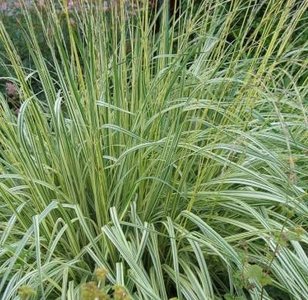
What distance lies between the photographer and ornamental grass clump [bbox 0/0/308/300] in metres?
1.93

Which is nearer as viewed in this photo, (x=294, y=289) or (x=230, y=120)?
(x=294, y=289)

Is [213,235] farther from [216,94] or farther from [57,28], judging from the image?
[57,28]

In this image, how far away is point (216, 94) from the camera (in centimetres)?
251

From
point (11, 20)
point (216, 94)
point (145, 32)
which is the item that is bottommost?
point (11, 20)

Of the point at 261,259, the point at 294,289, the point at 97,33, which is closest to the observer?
the point at 294,289

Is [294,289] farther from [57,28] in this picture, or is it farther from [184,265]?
[57,28]

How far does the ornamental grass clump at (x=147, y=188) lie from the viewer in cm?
193

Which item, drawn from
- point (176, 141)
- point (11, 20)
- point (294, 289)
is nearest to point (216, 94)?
point (176, 141)

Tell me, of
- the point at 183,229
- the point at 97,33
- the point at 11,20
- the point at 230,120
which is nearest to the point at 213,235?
the point at 183,229

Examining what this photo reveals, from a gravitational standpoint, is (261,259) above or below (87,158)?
below

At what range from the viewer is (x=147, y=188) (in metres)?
2.24

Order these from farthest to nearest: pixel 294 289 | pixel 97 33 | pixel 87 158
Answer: pixel 97 33 → pixel 87 158 → pixel 294 289

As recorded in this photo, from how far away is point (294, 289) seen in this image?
1843 mm

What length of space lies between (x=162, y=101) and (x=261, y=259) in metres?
0.68
